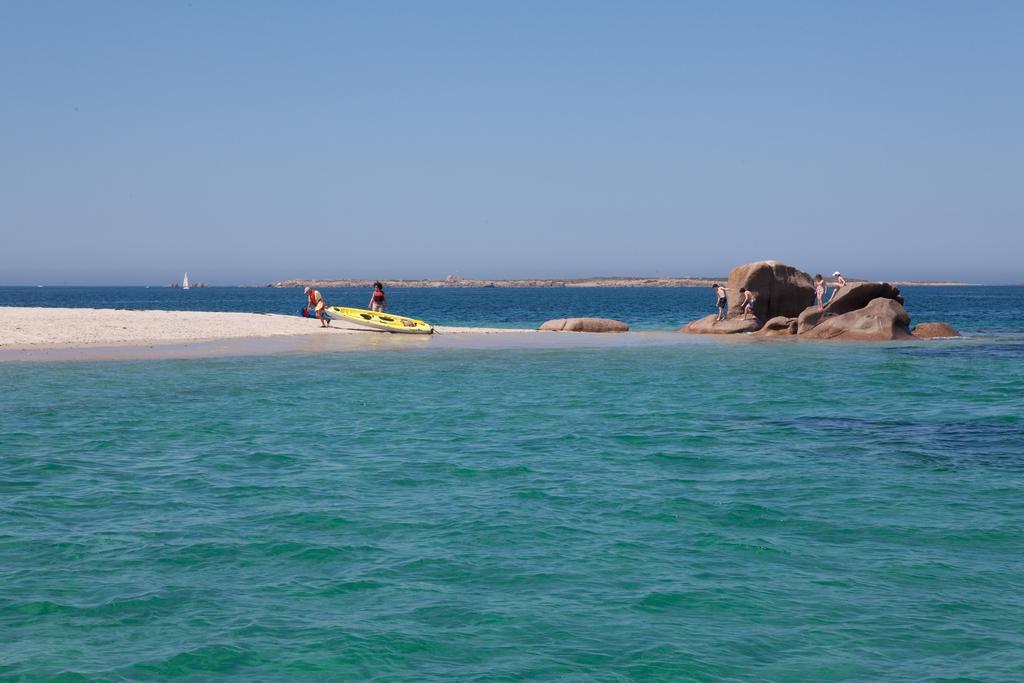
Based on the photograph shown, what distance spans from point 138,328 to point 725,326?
26.4 m

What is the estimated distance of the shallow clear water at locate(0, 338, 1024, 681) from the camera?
23.3 feet

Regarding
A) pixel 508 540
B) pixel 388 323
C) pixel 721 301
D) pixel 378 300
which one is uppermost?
pixel 378 300

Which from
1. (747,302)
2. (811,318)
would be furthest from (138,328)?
(811,318)

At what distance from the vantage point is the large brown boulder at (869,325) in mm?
38406

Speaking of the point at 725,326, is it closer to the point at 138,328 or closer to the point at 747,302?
the point at 747,302

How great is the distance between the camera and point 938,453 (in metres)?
15.0

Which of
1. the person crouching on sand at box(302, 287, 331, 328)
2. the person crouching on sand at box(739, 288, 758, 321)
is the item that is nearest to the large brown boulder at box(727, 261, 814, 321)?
the person crouching on sand at box(739, 288, 758, 321)

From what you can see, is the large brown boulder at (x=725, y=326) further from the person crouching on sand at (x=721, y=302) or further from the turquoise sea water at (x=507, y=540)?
the turquoise sea water at (x=507, y=540)

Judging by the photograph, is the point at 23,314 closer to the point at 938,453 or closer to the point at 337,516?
the point at 337,516

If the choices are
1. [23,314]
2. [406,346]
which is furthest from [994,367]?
[23,314]

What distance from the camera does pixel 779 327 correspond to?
4231 centimetres

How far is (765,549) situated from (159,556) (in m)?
6.19

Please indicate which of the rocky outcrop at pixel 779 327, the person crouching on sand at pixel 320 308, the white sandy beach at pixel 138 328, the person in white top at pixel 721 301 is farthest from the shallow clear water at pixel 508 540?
the person in white top at pixel 721 301

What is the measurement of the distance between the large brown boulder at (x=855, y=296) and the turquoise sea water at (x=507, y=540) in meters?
21.8
